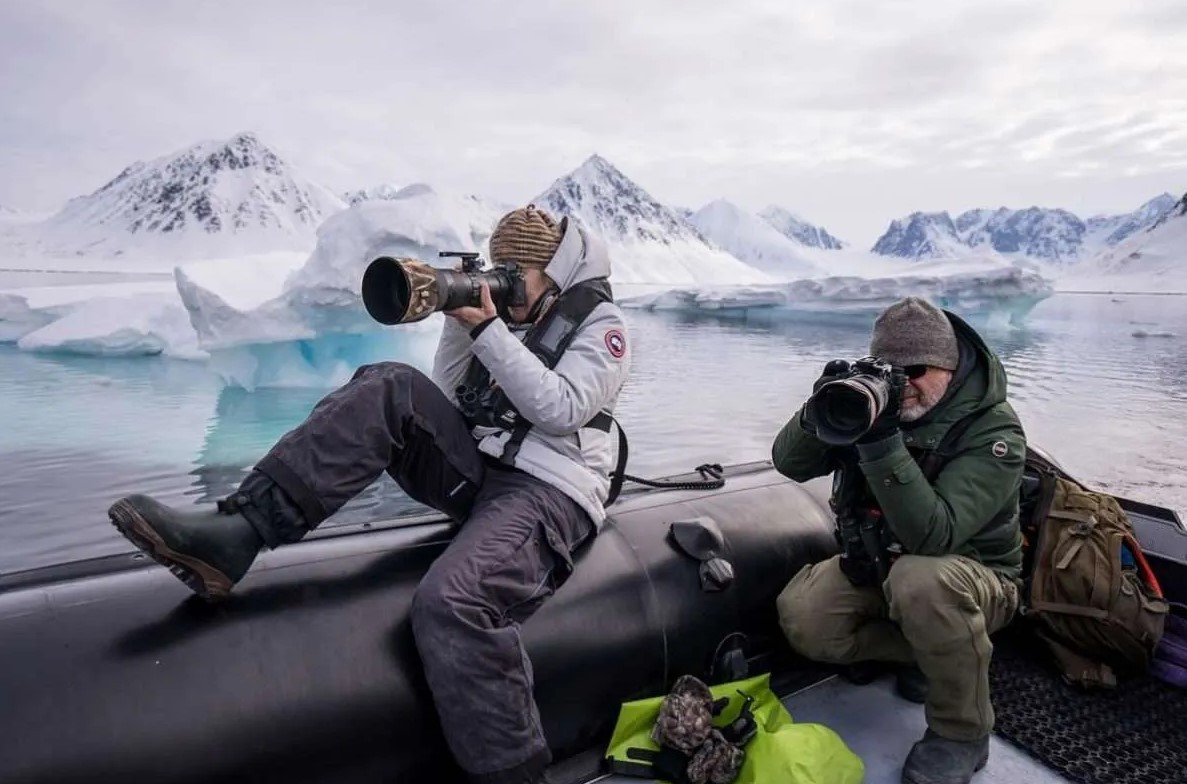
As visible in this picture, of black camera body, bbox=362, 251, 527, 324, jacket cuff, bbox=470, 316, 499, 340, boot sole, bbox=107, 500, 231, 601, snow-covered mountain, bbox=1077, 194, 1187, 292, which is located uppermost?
black camera body, bbox=362, 251, 527, 324

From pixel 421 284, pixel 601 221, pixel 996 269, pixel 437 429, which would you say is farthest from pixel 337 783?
pixel 601 221

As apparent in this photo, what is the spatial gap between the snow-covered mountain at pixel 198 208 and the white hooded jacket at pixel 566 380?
145m

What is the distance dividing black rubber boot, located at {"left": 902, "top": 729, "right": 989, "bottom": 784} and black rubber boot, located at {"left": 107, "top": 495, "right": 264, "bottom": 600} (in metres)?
1.57

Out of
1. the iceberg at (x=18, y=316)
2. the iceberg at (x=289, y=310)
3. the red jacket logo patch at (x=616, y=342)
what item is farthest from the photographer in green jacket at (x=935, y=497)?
the iceberg at (x=18, y=316)

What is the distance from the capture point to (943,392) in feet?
Answer: 6.23

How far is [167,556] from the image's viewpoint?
139 cm

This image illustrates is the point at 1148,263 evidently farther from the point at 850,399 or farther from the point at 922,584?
the point at 850,399

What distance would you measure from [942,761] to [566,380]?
1257 mm

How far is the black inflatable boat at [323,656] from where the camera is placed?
1.30 metres

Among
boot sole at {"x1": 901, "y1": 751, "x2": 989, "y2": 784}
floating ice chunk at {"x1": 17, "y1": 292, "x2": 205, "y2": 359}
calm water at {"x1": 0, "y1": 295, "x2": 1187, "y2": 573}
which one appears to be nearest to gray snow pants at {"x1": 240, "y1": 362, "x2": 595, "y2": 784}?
boot sole at {"x1": 901, "y1": 751, "x2": 989, "y2": 784}

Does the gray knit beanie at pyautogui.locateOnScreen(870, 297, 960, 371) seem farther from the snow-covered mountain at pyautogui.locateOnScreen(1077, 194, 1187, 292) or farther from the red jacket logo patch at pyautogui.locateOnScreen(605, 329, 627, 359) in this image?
the snow-covered mountain at pyautogui.locateOnScreen(1077, 194, 1187, 292)

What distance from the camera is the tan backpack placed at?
2.17 metres

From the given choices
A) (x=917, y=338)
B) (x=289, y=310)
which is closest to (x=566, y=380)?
(x=917, y=338)

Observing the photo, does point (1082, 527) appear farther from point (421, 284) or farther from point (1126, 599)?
point (421, 284)
